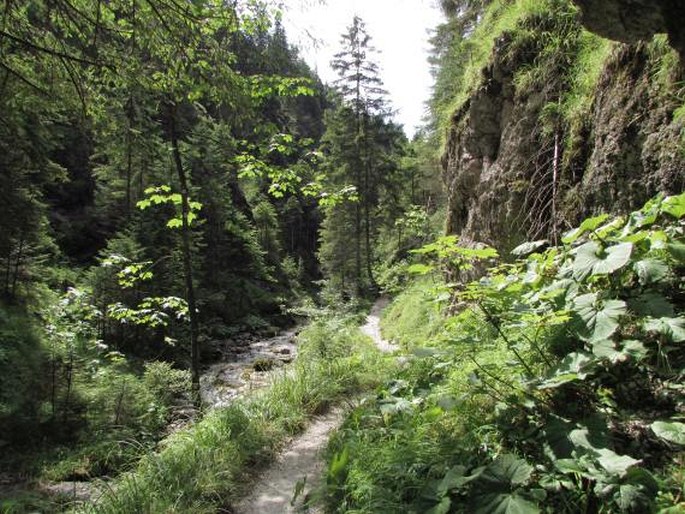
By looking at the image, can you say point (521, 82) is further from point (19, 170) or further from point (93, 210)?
point (93, 210)

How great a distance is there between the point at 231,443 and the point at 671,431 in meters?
4.09

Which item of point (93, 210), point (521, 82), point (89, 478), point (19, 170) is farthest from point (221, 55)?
point (93, 210)

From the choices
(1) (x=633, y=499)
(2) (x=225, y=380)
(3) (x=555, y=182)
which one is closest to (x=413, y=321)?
(2) (x=225, y=380)

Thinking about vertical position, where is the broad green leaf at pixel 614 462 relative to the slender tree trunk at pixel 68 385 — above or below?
above

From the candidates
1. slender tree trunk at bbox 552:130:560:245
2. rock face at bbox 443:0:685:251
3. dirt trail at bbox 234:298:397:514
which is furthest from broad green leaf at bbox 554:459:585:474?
slender tree trunk at bbox 552:130:560:245

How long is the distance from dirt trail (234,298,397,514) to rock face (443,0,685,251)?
365 centimetres

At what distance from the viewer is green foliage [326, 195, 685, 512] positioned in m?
2.13

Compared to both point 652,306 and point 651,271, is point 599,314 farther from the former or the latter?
point 651,271

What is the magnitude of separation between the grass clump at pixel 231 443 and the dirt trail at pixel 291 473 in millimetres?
156

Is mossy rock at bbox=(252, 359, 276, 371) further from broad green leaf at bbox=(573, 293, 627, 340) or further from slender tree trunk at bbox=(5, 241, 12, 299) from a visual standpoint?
broad green leaf at bbox=(573, 293, 627, 340)

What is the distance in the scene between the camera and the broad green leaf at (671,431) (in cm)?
197

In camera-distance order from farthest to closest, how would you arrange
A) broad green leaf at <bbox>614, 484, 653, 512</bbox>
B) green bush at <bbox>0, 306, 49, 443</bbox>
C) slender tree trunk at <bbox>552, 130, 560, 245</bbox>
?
green bush at <bbox>0, 306, 49, 443</bbox>, slender tree trunk at <bbox>552, 130, 560, 245</bbox>, broad green leaf at <bbox>614, 484, 653, 512</bbox>

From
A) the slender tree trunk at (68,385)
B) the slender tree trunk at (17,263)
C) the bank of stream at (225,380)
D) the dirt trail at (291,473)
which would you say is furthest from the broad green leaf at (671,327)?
the slender tree trunk at (17,263)

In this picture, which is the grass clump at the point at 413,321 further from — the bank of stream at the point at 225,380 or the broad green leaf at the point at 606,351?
the broad green leaf at the point at 606,351
